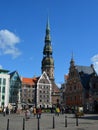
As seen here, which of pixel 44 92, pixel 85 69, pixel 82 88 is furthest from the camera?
pixel 44 92

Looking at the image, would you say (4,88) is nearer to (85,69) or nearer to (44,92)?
(44,92)

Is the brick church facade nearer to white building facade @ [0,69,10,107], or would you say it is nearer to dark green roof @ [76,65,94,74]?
dark green roof @ [76,65,94,74]

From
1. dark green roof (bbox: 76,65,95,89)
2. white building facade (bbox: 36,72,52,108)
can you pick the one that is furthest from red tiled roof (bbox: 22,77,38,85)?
dark green roof (bbox: 76,65,95,89)

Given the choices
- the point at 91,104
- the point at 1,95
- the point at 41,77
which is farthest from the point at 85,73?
the point at 41,77

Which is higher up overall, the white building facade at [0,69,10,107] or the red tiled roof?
the red tiled roof

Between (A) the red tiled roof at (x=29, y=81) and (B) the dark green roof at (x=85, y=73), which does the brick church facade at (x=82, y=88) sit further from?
(A) the red tiled roof at (x=29, y=81)

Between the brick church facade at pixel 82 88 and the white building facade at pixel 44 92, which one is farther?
the white building facade at pixel 44 92

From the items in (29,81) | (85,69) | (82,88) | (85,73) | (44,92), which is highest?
(85,69)

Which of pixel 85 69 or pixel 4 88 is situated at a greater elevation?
pixel 85 69

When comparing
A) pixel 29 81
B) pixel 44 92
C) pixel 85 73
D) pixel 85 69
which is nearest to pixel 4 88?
pixel 29 81

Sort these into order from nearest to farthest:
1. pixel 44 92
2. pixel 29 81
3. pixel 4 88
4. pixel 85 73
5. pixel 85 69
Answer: pixel 85 73 < pixel 85 69 < pixel 4 88 < pixel 44 92 < pixel 29 81

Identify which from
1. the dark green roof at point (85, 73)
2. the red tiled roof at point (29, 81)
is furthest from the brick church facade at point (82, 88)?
the red tiled roof at point (29, 81)

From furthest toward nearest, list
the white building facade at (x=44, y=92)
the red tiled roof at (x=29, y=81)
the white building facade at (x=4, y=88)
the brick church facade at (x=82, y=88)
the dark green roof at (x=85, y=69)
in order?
1. the red tiled roof at (x=29, y=81)
2. the white building facade at (x=44, y=92)
3. the white building facade at (x=4, y=88)
4. the dark green roof at (x=85, y=69)
5. the brick church facade at (x=82, y=88)

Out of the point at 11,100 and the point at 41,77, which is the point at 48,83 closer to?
the point at 41,77
